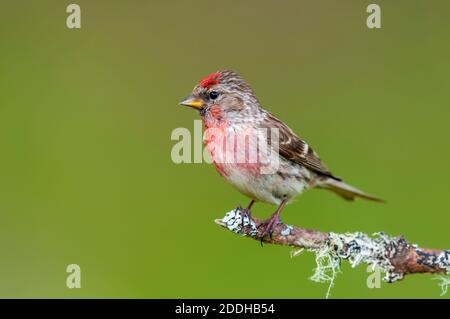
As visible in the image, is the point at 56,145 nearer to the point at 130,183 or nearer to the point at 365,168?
the point at 130,183

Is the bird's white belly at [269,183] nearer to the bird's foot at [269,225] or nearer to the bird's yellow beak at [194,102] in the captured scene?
the bird's foot at [269,225]

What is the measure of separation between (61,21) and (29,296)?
162 inches

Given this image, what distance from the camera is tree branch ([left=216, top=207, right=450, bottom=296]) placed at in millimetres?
4406

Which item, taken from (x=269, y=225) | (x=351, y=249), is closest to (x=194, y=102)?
(x=269, y=225)

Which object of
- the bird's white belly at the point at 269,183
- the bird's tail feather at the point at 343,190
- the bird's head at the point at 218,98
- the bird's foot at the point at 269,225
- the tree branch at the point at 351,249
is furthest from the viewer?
the bird's tail feather at the point at 343,190

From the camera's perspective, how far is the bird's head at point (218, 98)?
5.82 metres

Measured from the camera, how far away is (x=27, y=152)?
339 inches

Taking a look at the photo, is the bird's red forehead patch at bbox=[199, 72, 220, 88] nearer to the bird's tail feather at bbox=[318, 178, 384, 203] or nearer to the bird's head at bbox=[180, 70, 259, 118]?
the bird's head at bbox=[180, 70, 259, 118]

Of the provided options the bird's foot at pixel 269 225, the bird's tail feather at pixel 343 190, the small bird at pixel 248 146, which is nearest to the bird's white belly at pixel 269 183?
the small bird at pixel 248 146

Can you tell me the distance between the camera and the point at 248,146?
5.61 metres

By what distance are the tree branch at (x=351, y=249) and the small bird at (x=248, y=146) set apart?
0.49 meters

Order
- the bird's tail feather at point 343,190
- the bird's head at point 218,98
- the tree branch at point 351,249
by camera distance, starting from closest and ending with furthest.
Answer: the tree branch at point 351,249, the bird's head at point 218,98, the bird's tail feather at point 343,190

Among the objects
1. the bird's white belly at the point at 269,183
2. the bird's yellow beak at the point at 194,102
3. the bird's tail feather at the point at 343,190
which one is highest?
the bird's yellow beak at the point at 194,102

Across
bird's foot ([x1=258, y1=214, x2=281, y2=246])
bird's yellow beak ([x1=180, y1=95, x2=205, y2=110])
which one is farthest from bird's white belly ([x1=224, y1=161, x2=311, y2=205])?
bird's yellow beak ([x1=180, y1=95, x2=205, y2=110])
